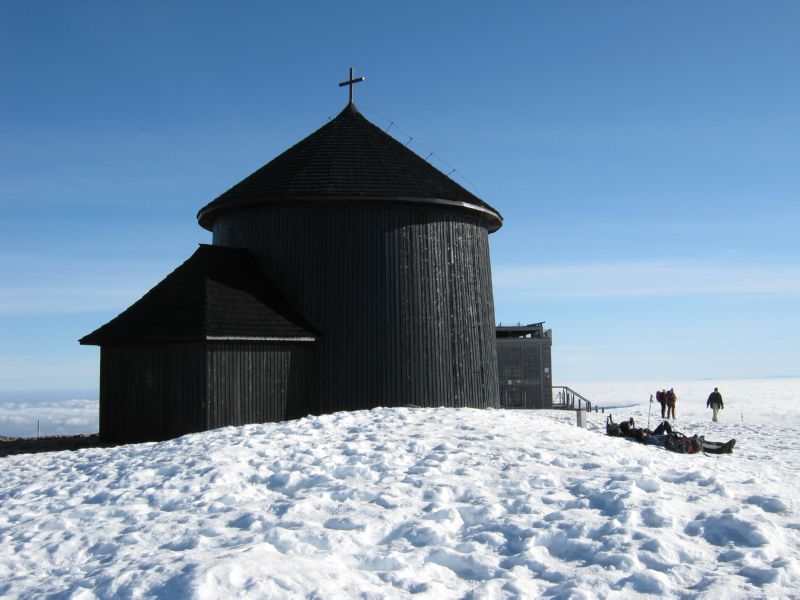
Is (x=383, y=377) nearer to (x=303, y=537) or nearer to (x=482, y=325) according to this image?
(x=482, y=325)

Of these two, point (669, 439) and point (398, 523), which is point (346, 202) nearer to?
point (669, 439)

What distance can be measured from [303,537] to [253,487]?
2.31 metres

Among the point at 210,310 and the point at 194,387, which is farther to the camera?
the point at 210,310

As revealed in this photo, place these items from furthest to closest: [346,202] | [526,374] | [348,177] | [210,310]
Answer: [526,374] < [348,177] < [346,202] < [210,310]

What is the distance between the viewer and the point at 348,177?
20.5m

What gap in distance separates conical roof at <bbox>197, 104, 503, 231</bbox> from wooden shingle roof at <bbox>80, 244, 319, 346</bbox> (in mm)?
2019

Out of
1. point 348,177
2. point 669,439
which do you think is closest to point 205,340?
point 348,177

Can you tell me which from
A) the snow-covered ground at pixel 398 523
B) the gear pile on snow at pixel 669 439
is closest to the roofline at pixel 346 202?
the gear pile on snow at pixel 669 439

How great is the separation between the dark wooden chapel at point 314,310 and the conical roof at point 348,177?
6cm

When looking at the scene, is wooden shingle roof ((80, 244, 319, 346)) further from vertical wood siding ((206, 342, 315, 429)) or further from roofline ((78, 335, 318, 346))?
vertical wood siding ((206, 342, 315, 429))

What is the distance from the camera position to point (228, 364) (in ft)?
58.7

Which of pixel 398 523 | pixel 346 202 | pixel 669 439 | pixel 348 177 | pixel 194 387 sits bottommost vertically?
pixel 669 439

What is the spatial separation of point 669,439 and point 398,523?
10.7 meters

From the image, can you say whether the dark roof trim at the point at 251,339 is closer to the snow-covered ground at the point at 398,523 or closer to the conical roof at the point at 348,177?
the conical roof at the point at 348,177
